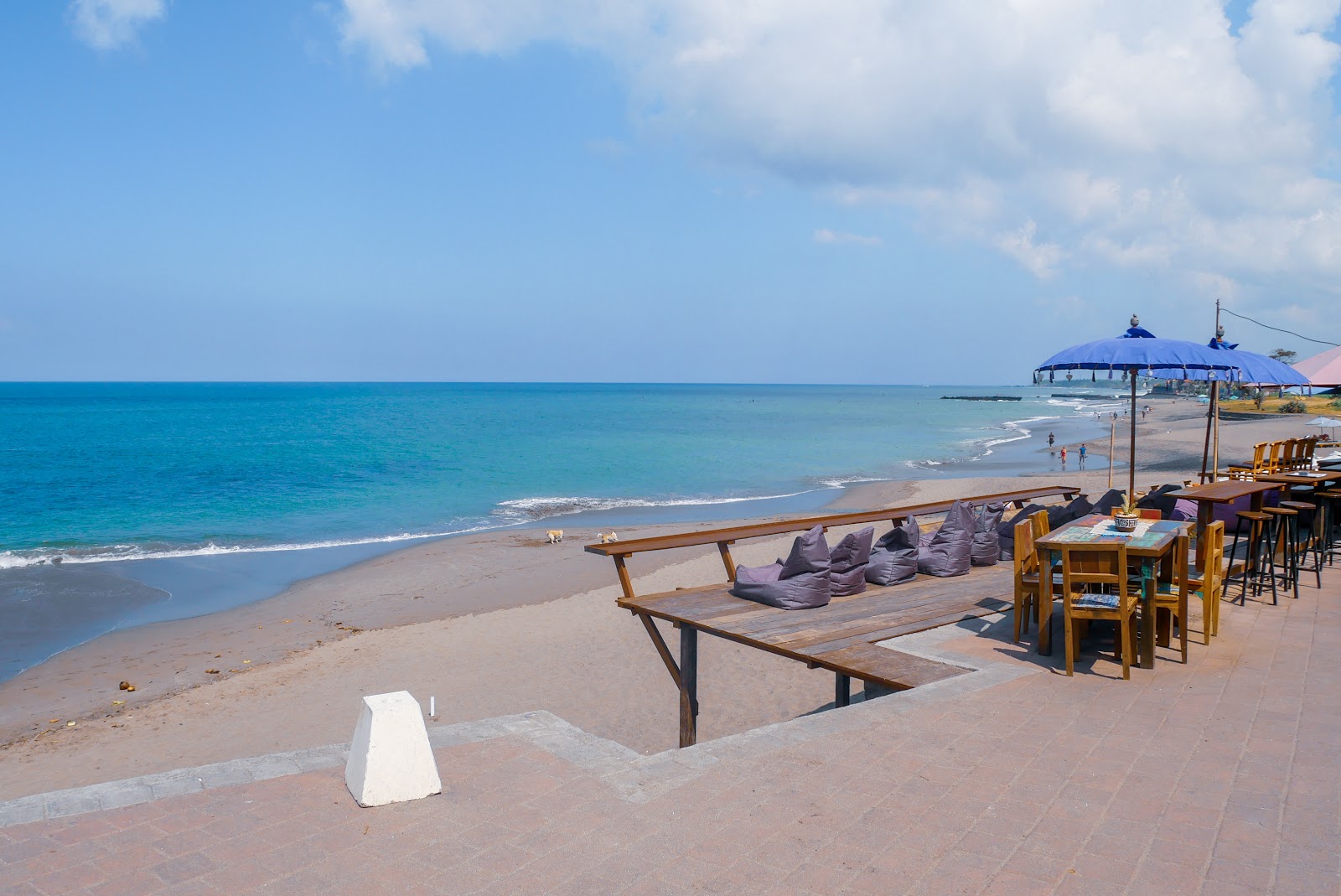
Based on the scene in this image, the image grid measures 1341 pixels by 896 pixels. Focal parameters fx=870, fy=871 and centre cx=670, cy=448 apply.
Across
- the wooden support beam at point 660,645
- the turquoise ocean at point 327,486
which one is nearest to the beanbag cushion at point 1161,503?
the wooden support beam at point 660,645

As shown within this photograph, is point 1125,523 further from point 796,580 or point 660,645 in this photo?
point 660,645

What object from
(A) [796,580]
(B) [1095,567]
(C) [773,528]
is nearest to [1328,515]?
(B) [1095,567]

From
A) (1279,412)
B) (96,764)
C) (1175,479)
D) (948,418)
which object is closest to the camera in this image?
(96,764)

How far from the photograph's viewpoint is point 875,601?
23.9 feet

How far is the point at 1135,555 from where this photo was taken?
18.2ft

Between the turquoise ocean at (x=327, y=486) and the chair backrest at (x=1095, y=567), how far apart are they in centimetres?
1267

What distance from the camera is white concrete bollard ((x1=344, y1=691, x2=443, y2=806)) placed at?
3.82m

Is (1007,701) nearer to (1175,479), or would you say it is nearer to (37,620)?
(37,620)

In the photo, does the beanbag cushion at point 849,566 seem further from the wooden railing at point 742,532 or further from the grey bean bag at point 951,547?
the grey bean bag at point 951,547

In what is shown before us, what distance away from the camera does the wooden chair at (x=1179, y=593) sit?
5.71 m

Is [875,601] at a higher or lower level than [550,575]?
higher

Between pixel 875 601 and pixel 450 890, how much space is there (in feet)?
16.0

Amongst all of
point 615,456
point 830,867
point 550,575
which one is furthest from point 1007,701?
point 615,456

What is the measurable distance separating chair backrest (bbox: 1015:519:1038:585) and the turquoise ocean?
12.3 meters
